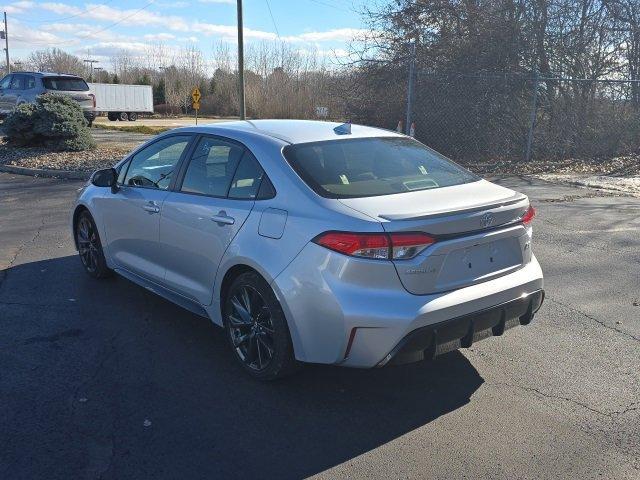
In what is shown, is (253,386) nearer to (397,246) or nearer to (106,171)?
(397,246)

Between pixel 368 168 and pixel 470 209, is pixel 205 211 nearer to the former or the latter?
pixel 368 168

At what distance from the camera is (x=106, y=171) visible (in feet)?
17.4

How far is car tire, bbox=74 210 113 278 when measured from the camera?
570 centimetres

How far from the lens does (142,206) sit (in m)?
4.81

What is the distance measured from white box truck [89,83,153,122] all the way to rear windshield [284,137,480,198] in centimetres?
3722

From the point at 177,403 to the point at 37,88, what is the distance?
22.0 m

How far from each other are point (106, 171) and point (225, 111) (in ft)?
161

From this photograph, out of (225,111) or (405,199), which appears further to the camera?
(225,111)

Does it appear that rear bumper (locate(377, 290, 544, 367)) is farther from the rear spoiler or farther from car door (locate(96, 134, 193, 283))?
car door (locate(96, 134, 193, 283))

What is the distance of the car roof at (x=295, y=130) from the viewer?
410cm

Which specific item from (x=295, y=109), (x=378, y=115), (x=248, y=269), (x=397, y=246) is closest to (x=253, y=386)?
(x=248, y=269)

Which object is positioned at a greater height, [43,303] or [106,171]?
[106,171]

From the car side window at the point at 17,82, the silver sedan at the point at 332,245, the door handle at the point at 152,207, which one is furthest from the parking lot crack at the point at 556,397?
the car side window at the point at 17,82

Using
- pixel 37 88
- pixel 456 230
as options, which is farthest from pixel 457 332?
pixel 37 88
